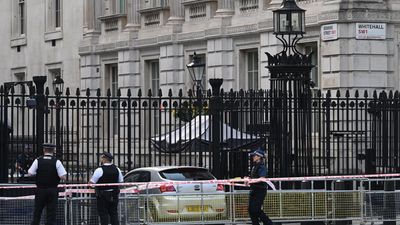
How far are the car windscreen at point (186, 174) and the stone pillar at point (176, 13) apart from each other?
18.6m

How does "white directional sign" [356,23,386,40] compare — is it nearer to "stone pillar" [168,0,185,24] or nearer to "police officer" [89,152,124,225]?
"stone pillar" [168,0,185,24]

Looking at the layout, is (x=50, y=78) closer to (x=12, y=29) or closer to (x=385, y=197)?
(x=12, y=29)

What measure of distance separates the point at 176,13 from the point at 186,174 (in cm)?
1893

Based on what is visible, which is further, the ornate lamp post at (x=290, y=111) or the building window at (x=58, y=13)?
the building window at (x=58, y=13)

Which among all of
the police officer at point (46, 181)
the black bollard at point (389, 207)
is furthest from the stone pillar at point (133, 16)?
the police officer at point (46, 181)

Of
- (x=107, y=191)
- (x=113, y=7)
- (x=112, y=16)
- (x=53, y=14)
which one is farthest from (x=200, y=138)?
(x=53, y=14)

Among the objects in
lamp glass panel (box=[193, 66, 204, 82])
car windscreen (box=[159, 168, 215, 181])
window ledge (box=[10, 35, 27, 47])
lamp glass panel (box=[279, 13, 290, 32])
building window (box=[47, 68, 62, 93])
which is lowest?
car windscreen (box=[159, 168, 215, 181])

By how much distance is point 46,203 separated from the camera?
23.2 m

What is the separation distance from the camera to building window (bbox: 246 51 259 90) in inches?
1652

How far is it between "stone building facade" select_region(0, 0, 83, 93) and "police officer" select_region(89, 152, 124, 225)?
95.6 ft

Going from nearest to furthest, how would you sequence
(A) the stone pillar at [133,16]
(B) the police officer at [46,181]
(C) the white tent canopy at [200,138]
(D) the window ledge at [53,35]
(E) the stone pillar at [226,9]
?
(B) the police officer at [46,181] < (C) the white tent canopy at [200,138] < (E) the stone pillar at [226,9] < (A) the stone pillar at [133,16] < (D) the window ledge at [53,35]

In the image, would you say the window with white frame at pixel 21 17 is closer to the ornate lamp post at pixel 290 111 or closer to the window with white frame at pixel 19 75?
the window with white frame at pixel 19 75

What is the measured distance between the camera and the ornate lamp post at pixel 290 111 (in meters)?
28.7

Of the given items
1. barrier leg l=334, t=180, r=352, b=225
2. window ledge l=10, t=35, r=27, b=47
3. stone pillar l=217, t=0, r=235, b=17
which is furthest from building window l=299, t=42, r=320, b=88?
window ledge l=10, t=35, r=27, b=47
